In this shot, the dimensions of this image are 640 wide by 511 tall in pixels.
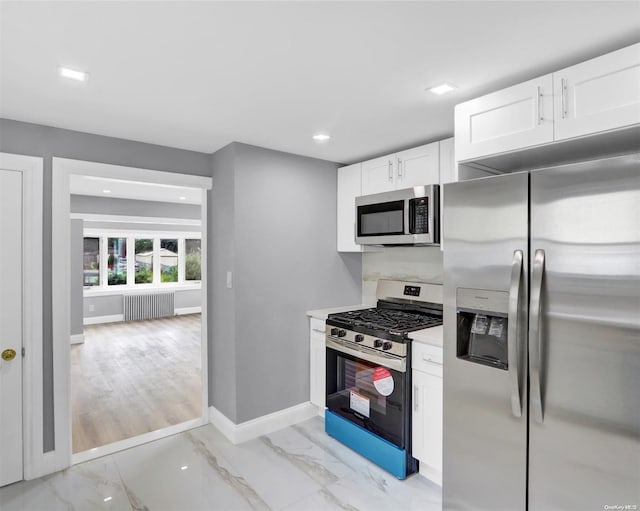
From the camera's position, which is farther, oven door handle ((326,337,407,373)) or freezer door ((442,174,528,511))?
oven door handle ((326,337,407,373))

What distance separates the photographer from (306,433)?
3104 mm

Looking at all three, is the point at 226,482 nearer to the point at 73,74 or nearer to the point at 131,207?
the point at 73,74

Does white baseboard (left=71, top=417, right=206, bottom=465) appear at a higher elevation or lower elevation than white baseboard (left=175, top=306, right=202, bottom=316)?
lower

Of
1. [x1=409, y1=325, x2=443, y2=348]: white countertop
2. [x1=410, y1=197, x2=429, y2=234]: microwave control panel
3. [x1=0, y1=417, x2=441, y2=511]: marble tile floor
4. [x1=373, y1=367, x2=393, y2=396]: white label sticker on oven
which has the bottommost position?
[x1=0, y1=417, x2=441, y2=511]: marble tile floor

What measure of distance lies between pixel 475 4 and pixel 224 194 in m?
2.24

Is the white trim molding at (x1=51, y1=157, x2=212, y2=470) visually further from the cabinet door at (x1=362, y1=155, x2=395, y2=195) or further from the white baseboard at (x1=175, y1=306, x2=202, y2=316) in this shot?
the white baseboard at (x1=175, y1=306, x2=202, y2=316)

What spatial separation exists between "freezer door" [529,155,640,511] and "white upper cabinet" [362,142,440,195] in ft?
3.55

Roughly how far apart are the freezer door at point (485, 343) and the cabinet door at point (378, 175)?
1037 millimetres

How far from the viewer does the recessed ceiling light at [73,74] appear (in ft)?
5.83

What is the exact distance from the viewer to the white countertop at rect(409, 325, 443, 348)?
2309 mm

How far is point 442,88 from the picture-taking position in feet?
6.42

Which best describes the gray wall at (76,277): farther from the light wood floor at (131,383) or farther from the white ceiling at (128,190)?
the white ceiling at (128,190)

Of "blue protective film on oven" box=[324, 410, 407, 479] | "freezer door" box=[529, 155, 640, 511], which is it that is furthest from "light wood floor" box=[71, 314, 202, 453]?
"freezer door" box=[529, 155, 640, 511]

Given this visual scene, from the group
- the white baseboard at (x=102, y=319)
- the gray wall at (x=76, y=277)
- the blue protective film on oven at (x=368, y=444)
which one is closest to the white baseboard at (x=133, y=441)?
the blue protective film on oven at (x=368, y=444)
